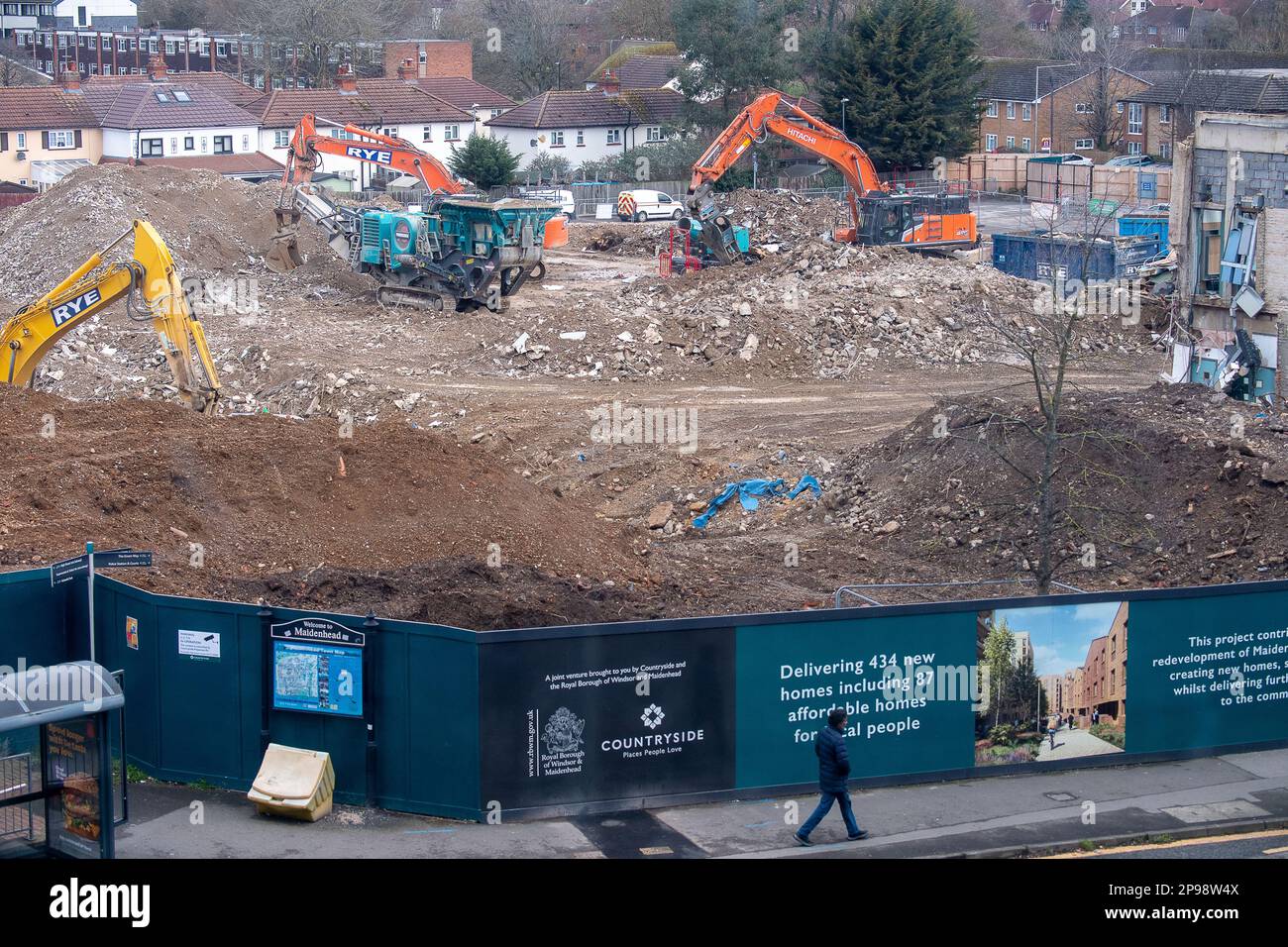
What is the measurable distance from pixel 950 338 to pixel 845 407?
5.77 metres

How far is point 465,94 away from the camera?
7831 cm

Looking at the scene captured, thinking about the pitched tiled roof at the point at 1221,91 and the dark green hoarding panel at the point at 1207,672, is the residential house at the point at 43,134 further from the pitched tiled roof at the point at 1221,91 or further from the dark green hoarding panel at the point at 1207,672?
the dark green hoarding panel at the point at 1207,672

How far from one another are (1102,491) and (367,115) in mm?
56934

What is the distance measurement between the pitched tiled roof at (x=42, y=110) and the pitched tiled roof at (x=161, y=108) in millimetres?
729

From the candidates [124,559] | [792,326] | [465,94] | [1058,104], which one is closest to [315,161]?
[792,326]

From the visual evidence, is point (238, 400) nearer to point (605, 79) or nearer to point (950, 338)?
point (950, 338)

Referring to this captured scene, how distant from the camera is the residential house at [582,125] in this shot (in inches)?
2869

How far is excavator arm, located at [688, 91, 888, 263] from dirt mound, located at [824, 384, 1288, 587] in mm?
18809

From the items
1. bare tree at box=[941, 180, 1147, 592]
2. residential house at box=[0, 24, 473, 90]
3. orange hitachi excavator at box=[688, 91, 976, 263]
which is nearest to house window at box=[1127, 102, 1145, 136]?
orange hitachi excavator at box=[688, 91, 976, 263]

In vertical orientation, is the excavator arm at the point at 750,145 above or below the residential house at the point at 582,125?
below

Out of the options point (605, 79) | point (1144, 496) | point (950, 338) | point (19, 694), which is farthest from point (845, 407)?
point (605, 79)

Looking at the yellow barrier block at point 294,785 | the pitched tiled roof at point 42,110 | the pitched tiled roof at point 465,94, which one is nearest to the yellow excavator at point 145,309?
the yellow barrier block at point 294,785

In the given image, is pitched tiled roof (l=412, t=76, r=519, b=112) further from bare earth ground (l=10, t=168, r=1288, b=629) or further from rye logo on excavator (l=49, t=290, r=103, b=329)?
rye logo on excavator (l=49, t=290, r=103, b=329)
